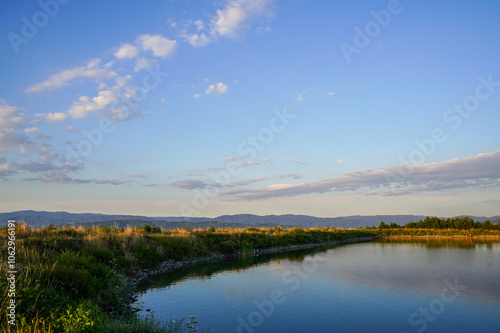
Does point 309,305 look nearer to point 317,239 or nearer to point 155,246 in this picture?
point 155,246

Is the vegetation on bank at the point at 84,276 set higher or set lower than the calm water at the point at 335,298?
higher

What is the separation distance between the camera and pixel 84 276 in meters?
13.9

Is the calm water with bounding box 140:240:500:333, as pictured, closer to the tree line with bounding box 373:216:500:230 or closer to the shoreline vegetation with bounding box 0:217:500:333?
the shoreline vegetation with bounding box 0:217:500:333

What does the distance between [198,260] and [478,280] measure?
23.5 metres

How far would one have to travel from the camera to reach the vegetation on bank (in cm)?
905

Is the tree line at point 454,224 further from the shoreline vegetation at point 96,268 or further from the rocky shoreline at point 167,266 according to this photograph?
the rocky shoreline at point 167,266

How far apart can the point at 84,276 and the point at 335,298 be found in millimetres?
12258

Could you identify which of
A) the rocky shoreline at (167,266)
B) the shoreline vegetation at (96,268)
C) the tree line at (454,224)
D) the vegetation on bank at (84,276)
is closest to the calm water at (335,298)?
the rocky shoreline at (167,266)

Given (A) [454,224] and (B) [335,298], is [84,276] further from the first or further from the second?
(A) [454,224]

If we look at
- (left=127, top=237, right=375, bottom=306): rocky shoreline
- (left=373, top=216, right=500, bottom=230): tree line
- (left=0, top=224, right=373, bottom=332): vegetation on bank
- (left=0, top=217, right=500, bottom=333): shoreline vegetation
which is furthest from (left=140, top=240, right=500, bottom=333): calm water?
(left=373, top=216, right=500, bottom=230): tree line

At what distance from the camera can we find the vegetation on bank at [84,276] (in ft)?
29.7

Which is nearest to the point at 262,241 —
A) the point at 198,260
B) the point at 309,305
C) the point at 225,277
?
the point at 198,260

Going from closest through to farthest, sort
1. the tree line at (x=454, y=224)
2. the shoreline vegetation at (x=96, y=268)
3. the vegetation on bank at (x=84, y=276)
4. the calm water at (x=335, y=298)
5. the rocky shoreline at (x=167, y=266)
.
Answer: the vegetation on bank at (x=84, y=276)
the shoreline vegetation at (x=96, y=268)
the calm water at (x=335, y=298)
the rocky shoreline at (x=167, y=266)
the tree line at (x=454, y=224)

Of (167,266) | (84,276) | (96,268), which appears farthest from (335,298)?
(167,266)
